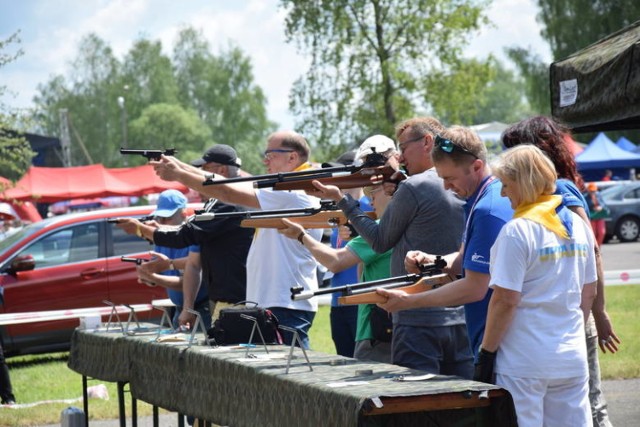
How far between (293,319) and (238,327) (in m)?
1.05

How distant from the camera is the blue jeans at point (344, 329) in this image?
6.98 meters

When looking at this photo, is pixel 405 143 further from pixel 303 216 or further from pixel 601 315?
pixel 601 315

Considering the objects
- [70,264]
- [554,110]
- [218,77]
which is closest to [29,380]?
[70,264]

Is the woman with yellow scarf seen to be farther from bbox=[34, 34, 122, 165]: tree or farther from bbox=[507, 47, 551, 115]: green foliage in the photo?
bbox=[34, 34, 122, 165]: tree

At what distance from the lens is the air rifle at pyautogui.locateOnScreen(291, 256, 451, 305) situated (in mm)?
4559

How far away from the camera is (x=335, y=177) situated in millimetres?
5734

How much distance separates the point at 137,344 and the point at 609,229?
25.5 metres

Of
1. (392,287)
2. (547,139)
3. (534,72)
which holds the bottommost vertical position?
(392,287)

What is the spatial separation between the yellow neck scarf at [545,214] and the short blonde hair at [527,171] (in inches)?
1.0

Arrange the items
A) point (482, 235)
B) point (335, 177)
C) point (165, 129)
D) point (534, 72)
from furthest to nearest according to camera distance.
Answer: point (165, 129)
point (534, 72)
point (335, 177)
point (482, 235)

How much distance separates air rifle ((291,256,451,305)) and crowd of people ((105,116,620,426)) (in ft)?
0.16

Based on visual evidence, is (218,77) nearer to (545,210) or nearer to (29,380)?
(29,380)

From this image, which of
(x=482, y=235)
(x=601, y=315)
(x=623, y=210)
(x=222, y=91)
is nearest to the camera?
(x=482, y=235)

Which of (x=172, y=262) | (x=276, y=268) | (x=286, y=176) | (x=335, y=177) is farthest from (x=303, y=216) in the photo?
(x=172, y=262)
